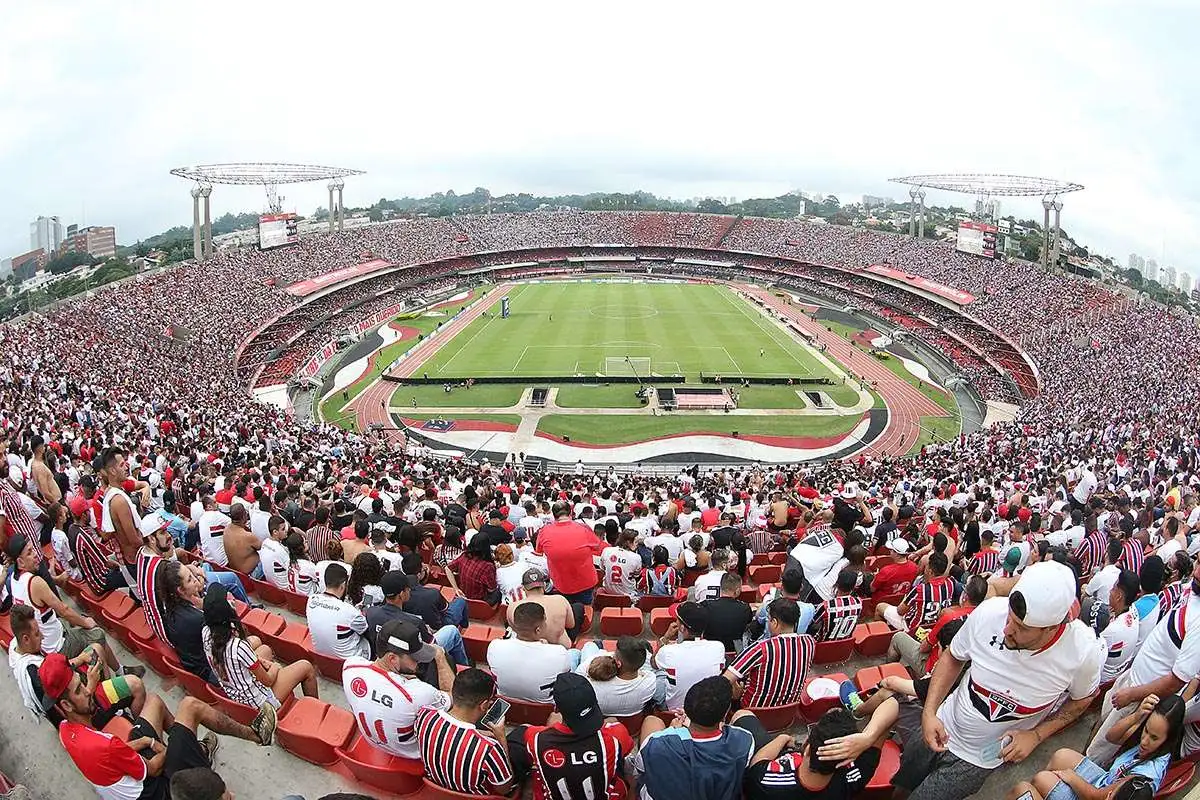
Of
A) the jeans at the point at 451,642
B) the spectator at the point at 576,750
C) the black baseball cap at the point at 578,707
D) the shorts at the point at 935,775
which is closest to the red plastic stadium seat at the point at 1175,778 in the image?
the shorts at the point at 935,775

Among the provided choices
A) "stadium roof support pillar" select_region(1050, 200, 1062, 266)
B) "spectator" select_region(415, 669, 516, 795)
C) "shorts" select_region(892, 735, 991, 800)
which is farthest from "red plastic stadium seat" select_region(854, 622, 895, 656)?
"stadium roof support pillar" select_region(1050, 200, 1062, 266)

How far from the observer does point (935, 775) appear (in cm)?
451

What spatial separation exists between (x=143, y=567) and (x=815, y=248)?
82054 millimetres

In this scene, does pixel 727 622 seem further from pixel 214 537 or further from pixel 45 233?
pixel 45 233

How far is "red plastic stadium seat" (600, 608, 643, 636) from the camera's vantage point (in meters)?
8.24

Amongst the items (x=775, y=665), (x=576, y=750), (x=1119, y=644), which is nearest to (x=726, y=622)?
(x=775, y=665)

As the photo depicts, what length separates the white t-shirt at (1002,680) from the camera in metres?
4.23

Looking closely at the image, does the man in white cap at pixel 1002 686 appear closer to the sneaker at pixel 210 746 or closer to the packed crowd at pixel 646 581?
the packed crowd at pixel 646 581

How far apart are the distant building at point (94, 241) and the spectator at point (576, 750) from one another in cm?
16457

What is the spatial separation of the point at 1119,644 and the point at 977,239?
221 feet

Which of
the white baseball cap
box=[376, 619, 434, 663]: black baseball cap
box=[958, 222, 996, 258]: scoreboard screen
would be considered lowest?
box=[376, 619, 434, 663]: black baseball cap

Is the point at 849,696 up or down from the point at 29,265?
down

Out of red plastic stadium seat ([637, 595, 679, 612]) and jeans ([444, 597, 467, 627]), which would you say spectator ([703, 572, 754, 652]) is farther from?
red plastic stadium seat ([637, 595, 679, 612])

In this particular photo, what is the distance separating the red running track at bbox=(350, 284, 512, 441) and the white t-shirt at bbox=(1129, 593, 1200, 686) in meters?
31.2
